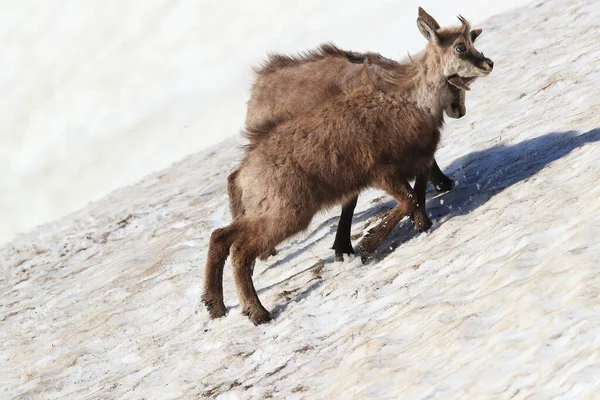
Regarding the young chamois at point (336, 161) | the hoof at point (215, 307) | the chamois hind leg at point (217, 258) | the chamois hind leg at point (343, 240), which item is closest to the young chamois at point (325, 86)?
the chamois hind leg at point (343, 240)

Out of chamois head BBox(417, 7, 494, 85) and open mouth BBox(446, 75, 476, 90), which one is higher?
chamois head BBox(417, 7, 494, 85)

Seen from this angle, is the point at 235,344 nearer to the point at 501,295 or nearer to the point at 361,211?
the point at 501,295

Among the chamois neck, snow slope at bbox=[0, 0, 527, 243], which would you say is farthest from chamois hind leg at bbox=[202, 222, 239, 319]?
snow slope at bbox=[0, 0, 527, 243]

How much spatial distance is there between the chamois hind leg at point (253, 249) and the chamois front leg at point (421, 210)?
4.10 ft

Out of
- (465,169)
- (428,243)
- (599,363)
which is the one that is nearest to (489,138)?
(465,169)

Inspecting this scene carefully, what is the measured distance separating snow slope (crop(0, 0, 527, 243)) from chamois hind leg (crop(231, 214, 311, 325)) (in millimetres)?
18180

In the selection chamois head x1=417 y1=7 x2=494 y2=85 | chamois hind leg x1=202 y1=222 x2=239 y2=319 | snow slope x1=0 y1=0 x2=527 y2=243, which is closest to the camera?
chamois hind leg x1=202 y1=222 x2=239 y2=319

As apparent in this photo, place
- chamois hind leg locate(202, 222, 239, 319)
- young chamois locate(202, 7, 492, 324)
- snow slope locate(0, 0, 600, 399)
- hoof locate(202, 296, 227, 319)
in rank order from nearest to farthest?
1. snow slope locate(0, 0, 600, 399)
2. young chamois locate(202, 7, 492, 324)
3. chamois hind leg locate(202, 222, 239, 319)
4. hoof locate(202, 296, 227, 319)

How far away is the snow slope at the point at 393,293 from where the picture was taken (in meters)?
6.83

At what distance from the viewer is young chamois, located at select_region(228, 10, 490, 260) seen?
33.7 feet

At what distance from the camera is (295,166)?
9.65m

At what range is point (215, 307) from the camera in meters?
9.96

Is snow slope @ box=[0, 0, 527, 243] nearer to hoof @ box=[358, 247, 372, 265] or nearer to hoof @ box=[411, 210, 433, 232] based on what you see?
hoof @ box=[411, 210, 433, 232]

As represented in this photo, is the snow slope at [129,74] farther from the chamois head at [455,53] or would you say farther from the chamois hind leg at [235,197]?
the chamois hind leg at [235,197]
